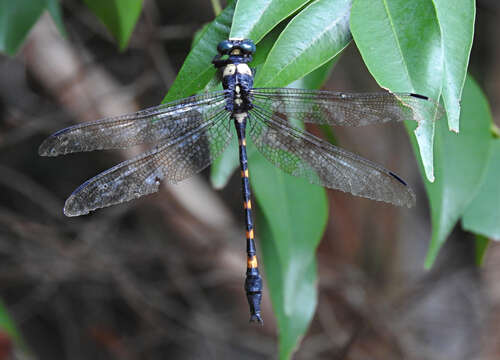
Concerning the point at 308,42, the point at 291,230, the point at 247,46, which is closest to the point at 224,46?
the point at 247,46

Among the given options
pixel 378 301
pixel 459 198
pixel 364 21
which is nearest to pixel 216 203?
pixel 378 301

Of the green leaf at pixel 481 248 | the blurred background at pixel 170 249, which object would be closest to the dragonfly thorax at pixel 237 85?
the green leaf at pixel 481 248

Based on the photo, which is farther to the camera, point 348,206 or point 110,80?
point 348,206

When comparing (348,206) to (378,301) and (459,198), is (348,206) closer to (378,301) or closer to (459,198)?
(378,301)

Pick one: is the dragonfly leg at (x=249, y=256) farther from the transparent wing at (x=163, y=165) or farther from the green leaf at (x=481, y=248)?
the green leaf at (x=481, y=248)

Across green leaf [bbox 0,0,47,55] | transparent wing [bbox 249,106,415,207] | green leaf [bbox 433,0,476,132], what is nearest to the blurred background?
green leaf [bbox 0,0,47,55]

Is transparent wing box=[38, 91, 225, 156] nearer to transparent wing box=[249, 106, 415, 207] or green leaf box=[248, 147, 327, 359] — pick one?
transparent wing box=[249, 106, 415, 207]
